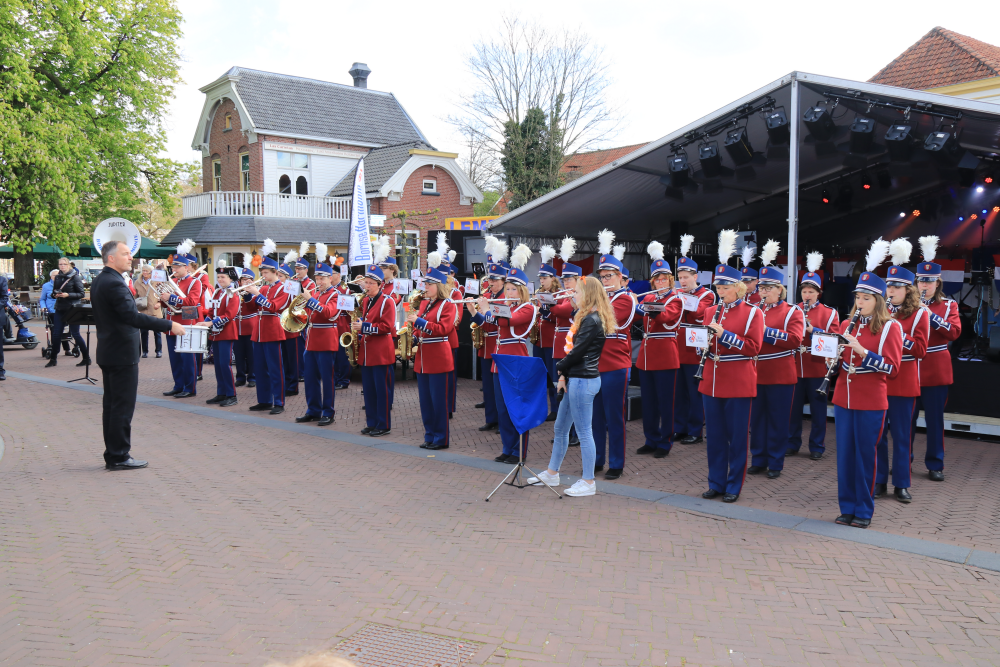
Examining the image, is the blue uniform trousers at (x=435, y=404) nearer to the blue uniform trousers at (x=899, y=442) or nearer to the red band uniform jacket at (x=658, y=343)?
the red band uniform jacket at (x=658, y=343)

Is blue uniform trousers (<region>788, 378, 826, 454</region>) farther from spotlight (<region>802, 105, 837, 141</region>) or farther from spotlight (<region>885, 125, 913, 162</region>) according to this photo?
spotlight (<region>802, 105, 837, 141</region>)

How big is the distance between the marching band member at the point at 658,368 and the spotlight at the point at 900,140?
379 centimetres

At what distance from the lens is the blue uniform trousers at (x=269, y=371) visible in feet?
34.1

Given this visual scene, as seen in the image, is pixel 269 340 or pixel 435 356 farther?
pixel 269 340

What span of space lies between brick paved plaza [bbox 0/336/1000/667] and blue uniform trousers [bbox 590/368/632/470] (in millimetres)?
334

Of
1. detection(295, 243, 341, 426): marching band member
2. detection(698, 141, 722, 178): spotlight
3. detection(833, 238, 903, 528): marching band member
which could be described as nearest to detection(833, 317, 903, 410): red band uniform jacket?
detection(833, 238, 903, 528): marching band member

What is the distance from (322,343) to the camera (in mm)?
9359

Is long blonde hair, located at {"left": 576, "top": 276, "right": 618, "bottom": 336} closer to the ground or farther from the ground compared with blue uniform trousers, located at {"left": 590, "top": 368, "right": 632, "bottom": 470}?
farther from the ground

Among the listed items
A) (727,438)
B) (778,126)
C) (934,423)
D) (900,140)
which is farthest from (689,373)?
(900,140)

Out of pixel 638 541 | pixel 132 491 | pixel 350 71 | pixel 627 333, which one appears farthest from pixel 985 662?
A: pixel 350 71

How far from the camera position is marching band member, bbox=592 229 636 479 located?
698 cm

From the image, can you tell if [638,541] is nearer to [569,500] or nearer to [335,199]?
[569,500]

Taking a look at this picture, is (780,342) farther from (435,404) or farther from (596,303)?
(435,404)

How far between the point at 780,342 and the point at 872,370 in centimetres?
166
